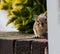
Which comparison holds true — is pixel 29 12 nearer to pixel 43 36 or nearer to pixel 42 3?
pixel 42 3

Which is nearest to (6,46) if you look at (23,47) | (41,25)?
(23,47)

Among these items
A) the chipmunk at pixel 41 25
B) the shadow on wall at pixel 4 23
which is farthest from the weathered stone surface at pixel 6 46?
the shadow on wall at pixel 4 23

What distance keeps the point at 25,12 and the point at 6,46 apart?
0.27 m

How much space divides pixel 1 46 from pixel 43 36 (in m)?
0.24

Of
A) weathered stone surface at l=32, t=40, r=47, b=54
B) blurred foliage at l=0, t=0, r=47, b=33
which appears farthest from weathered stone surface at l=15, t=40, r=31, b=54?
blurred foliage at l=0, t=0, r=47, b=33

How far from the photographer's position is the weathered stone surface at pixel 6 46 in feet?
3.03

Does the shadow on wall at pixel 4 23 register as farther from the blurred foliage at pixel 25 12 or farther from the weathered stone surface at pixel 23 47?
the weathered stone surface at pixel 23 47

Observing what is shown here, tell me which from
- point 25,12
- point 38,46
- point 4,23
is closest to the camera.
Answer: point 38,46

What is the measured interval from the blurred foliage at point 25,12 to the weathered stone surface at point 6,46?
21 cm

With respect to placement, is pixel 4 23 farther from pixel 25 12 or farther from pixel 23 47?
pixel 23 47

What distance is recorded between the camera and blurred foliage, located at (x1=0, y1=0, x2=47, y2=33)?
1.10 meters

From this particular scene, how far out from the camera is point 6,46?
0.95 meters

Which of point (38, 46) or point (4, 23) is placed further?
point (4, 23)

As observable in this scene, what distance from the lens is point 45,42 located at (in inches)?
33.7
